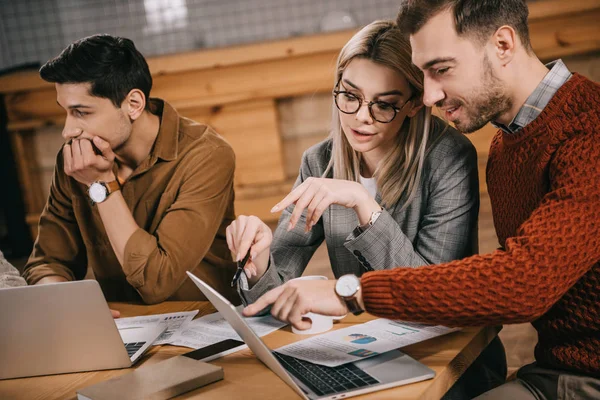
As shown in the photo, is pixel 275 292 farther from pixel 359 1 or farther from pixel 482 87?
pixel 359 1

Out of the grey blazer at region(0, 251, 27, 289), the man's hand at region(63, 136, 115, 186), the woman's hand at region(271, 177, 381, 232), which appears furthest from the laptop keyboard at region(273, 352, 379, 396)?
the man's hand at region(63, 136, 115, 186)

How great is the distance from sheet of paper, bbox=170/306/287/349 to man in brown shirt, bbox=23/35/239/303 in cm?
33

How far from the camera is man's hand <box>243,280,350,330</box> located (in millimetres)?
1174

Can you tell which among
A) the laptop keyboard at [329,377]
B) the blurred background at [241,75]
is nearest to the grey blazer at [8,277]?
the laptop keyboard at [329,377]

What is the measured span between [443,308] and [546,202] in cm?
26

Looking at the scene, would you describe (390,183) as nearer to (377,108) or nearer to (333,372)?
(377,108)

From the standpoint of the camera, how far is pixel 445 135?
1656mm

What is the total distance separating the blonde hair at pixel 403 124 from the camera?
161 centimetres

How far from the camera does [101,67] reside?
75.3 inches

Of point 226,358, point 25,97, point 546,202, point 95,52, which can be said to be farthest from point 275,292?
point 25,97

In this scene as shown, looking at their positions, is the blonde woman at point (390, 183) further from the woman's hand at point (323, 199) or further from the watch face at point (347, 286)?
the watch face at point (347, 286)

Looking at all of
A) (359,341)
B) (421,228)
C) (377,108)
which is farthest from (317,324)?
(377,108)

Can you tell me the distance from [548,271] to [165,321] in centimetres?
82

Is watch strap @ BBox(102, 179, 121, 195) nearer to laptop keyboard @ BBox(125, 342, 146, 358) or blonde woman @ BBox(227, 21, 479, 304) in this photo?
blonde woman @ BBox(227, 21, 479, 304)
